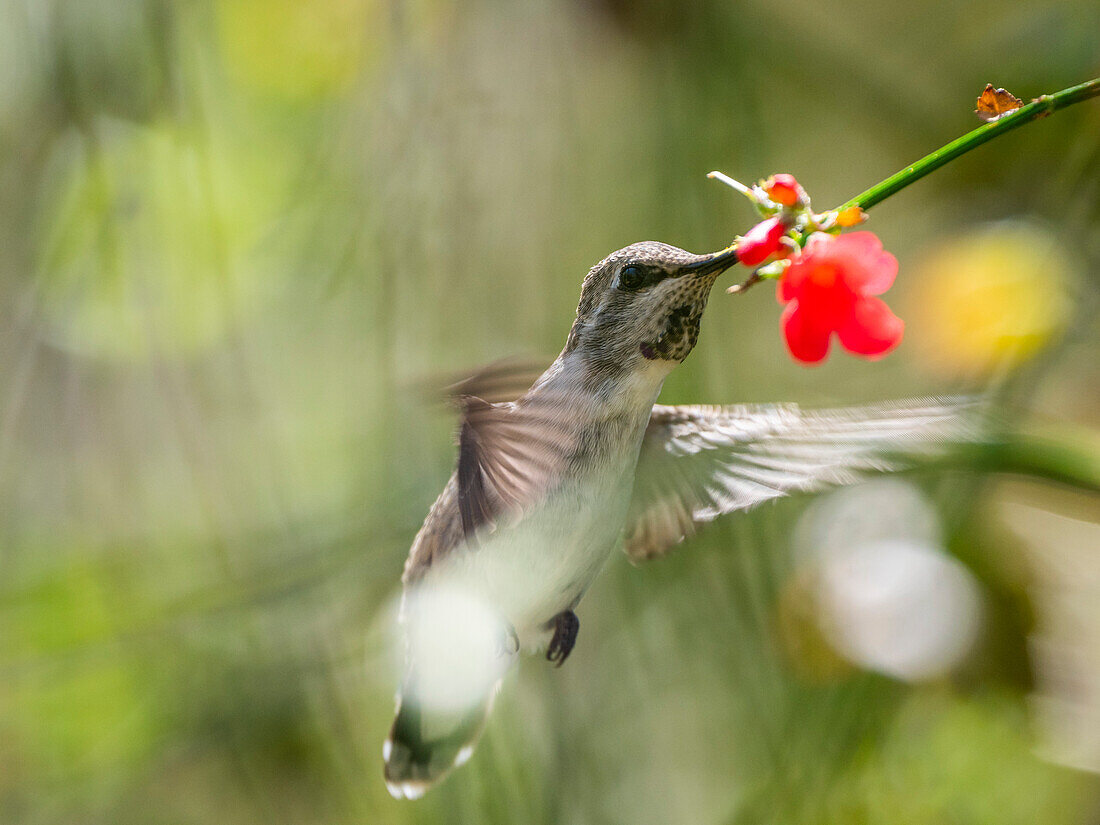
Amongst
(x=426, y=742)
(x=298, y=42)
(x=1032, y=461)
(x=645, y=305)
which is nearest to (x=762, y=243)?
(x=645, y=305)

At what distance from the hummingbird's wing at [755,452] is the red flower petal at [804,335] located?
12 centimetres

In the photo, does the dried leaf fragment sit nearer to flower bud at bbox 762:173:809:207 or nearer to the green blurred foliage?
flower bud at bbox 762:173:809:207

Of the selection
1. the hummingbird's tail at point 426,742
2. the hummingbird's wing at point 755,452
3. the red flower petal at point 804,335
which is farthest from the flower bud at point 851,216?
the hummingbird's tail at point 426,742

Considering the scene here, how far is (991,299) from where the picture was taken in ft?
6.33

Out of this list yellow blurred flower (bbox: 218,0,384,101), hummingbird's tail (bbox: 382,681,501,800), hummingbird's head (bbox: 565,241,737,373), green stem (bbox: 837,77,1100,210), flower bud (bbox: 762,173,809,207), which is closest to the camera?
green stem (bbox: 837,77,1100,210)

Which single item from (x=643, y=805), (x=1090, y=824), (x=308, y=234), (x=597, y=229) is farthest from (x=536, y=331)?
(x=1090, y=824)

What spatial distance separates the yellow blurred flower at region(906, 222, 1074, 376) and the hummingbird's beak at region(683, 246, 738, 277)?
1001 millimetres

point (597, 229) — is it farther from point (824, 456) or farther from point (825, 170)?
point (824, 456)

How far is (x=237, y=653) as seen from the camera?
2375 mm

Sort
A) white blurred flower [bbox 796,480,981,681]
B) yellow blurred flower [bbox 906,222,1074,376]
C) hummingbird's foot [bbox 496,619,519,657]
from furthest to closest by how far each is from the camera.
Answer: white blurred flower [bbox 796,480,981,681] < yellow blurred flower [bbox 906,222,1074,376] < hummingbird's foot [bbox 496,619,519,657]

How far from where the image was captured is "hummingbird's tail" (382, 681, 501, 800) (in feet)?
5.28

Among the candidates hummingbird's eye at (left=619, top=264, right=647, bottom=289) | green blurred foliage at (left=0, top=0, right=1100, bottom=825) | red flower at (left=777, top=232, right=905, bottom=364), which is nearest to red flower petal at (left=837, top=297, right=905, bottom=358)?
red flower at (left=777, top=232, right=905, bottom=364)

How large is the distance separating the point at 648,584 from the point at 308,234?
1.32 meters

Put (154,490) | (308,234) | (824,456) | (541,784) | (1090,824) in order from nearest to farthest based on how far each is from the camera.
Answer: (824,456) < (1090,824) < (541,784) < (308,234) < (154,490)
